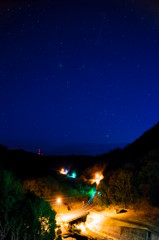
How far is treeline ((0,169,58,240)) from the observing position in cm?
2127

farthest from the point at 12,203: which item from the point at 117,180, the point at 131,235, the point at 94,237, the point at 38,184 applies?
the point at 38,184

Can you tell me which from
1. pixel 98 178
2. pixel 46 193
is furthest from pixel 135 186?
pixel 98 178

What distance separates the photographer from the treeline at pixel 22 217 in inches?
837

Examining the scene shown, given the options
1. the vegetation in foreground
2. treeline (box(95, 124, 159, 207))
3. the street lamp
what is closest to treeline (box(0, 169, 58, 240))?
the vegetation in foreground

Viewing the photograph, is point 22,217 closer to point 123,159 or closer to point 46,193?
point 46,193

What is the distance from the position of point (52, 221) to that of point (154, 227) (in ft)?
39.4

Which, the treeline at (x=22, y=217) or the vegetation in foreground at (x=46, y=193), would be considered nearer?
the treeline at (x=22, y=217)

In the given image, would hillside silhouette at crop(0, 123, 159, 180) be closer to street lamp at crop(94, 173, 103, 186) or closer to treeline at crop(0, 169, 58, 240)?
street lamp at crop(94, 173, 103, 186)

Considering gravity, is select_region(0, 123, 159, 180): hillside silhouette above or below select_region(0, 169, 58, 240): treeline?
above

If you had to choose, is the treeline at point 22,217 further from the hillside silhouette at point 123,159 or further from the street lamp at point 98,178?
the street lamp at point 98,178

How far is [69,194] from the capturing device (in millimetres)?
54375

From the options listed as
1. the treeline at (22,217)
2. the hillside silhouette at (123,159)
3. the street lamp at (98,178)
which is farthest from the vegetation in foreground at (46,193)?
the street lamp at (98,178)

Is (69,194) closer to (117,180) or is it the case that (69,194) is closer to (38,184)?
(38,184)

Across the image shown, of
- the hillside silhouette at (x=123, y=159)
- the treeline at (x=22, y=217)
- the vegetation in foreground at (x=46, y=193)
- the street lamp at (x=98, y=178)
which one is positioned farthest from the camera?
the street lamp at (x=98, y=178)
